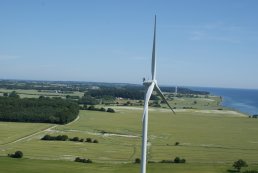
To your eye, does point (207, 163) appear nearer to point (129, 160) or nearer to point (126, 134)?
point (129, 160)

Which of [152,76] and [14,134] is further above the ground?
[152,76]

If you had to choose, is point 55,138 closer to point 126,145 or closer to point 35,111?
point 126,145

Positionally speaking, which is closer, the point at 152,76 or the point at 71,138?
the point at 152,76

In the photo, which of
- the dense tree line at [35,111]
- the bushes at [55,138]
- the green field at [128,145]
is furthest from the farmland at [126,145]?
the dense tree line at [35,111]

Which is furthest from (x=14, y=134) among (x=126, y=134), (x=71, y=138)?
(x=126, y=134)

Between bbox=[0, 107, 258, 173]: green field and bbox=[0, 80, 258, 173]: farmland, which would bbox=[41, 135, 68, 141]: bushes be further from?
bbox=[0, 107, 258, 173]: green field
